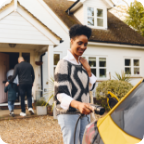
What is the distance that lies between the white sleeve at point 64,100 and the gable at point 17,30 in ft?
15.8

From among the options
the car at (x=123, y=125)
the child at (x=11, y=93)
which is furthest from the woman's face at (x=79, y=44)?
the child at (x=11, y=93)

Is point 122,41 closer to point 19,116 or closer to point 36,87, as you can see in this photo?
point 36,87

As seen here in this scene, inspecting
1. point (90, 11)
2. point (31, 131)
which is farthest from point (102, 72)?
point (31, 131)

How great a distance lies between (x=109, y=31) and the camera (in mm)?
11047

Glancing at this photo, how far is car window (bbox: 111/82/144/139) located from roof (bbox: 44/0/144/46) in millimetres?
8167

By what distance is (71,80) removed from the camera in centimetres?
177

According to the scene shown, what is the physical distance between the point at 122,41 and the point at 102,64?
5.66 ft

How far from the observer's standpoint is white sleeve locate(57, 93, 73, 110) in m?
1.64

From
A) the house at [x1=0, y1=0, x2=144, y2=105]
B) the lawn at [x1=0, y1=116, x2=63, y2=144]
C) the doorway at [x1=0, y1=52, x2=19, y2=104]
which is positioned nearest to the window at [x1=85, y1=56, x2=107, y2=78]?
the house at [x1=0, y1=0, x2=144, y2=105]

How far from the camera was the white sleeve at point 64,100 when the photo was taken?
Answer: 1.64m

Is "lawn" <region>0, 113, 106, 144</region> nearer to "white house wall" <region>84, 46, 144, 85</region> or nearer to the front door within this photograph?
the front door

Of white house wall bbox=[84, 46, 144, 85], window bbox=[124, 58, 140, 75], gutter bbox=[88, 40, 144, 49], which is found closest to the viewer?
gutter bbox=[88, 40, 144, 49]

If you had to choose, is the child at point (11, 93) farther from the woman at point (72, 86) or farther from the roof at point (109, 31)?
the roof at point (109, 31)

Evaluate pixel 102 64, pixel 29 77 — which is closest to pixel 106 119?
pixel 29 77
